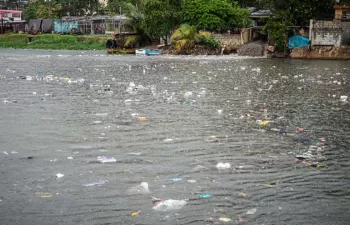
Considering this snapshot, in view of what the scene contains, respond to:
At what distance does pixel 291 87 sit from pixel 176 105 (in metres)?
5.61

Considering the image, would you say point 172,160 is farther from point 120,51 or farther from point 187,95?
point 120,51

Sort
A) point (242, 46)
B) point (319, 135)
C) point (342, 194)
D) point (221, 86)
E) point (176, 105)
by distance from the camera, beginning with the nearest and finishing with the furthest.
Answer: point (342, 194) < point (319, 135) < point (176, 105) < point (221, 86) < point (242, 46)

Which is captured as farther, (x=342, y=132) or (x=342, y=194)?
(x=342, y=132)

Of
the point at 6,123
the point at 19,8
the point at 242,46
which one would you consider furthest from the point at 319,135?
the point at 19,8

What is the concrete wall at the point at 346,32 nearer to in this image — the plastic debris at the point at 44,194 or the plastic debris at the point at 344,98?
the plastic debris at the point at 344,98

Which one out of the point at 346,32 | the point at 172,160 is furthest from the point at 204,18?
the point at 172,160

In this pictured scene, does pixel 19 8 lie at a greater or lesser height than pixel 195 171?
greater

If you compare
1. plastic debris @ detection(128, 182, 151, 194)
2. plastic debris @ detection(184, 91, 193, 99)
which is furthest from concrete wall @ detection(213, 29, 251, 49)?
plastic debris @ detection(128, 182, 151, 194)

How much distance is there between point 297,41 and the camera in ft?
118

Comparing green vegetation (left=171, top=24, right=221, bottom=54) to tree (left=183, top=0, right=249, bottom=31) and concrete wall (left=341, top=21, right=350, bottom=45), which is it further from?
concrete wall (left=341, top=21, right=350, bottom=45)

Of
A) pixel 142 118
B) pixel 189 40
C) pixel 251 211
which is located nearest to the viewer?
pixel 251 211

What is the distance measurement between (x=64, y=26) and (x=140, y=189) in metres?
61.1

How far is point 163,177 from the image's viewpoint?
5438mm

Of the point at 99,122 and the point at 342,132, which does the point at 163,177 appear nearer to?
the point at 99,122
